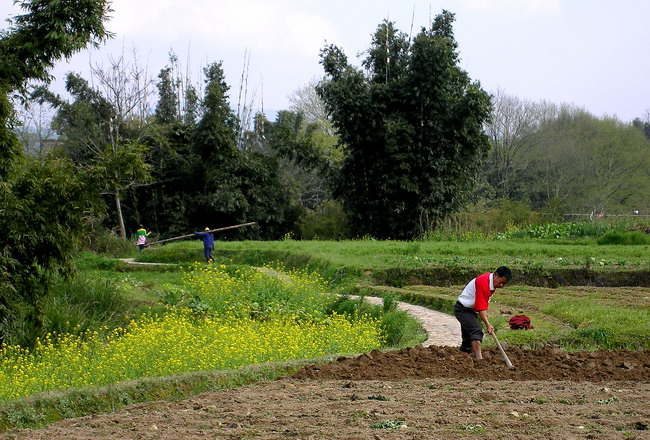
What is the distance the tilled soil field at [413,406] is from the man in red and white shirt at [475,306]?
0.41 meters

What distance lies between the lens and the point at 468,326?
10.0 meters

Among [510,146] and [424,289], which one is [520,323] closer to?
[424,289]

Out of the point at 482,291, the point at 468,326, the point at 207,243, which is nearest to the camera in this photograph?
the point at 482,291

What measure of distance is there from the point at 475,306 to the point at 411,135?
26.9 meters

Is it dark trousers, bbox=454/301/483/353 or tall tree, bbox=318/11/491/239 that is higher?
tall tree, bbox=318/11/491/239

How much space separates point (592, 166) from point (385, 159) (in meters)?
24.9

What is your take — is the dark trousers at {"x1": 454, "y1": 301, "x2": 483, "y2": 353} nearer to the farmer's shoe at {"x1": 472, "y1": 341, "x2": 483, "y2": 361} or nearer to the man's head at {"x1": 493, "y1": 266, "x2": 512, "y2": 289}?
the farmer's shoe at {"x1": 472, "y1": 341, "x2": 483, "y2": 361}

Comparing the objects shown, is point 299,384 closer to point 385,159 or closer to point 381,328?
point 381,328

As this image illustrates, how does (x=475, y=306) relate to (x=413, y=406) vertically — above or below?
above

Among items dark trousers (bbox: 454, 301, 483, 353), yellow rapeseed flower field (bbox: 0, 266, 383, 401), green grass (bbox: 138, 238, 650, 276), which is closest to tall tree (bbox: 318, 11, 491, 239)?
green grass (bbox: 138, 238, 650, 276)

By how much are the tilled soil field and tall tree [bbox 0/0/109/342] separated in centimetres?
550

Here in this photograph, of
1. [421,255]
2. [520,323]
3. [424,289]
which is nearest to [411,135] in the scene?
[421,255]

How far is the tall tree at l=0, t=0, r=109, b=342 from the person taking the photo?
476 inches

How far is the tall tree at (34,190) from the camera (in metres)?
12.1
